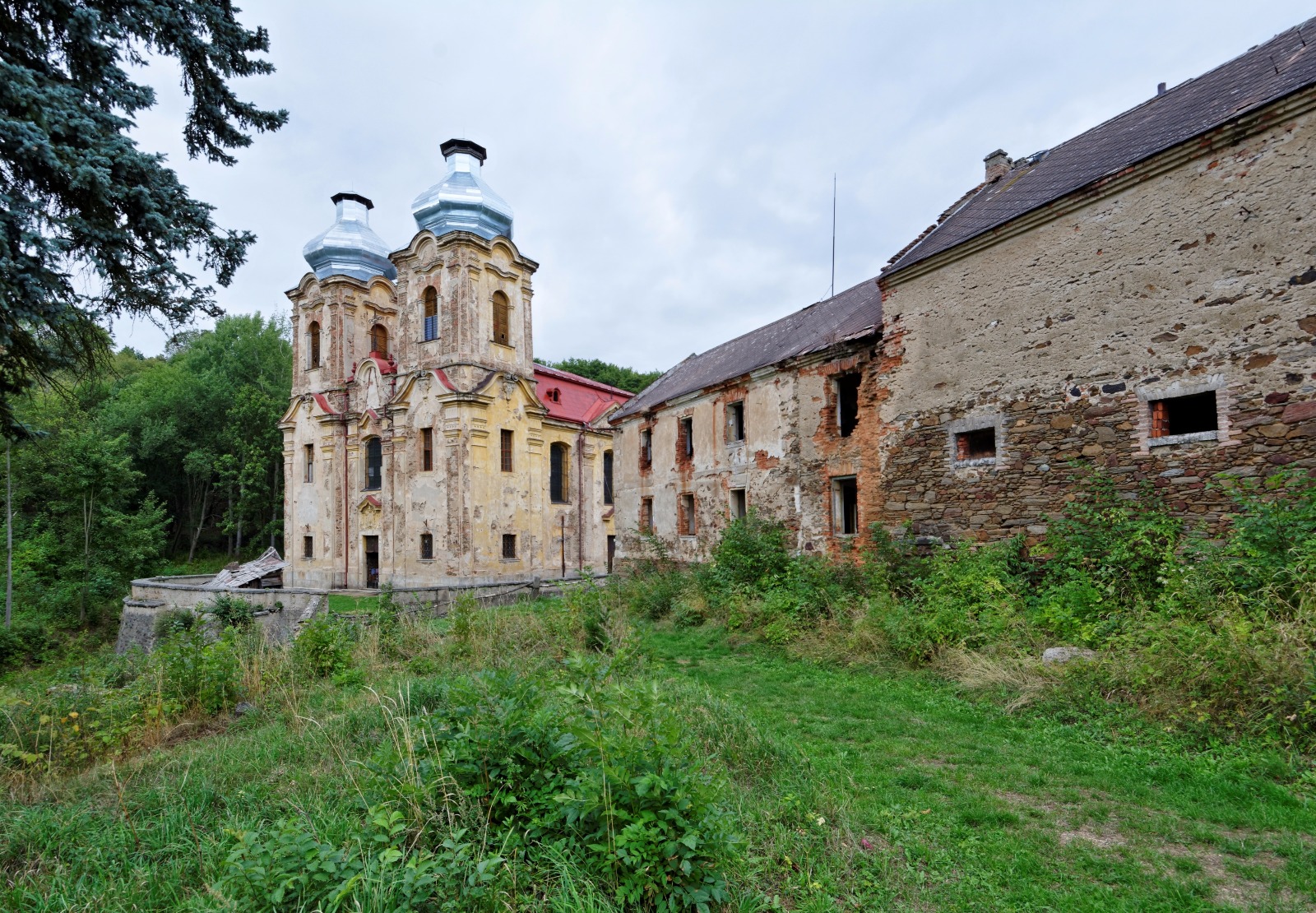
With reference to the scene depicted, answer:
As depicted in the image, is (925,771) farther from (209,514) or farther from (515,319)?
(209,514)

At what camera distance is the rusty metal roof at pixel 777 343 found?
49.3ft

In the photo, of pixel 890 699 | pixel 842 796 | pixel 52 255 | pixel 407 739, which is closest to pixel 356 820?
pixel 407 739

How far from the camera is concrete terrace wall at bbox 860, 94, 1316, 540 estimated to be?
765 centimetres

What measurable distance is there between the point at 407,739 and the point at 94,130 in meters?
5.82

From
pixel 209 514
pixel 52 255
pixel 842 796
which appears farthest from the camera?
pixel 209 514

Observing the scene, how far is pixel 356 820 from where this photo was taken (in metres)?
3.58

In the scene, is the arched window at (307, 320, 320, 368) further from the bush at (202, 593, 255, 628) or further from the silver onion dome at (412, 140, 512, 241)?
the bush at (202, 593, 255, 628)

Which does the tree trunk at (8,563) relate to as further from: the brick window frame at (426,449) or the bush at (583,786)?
the bush at (583,786)

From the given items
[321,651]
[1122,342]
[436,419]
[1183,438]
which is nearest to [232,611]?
[321,651]

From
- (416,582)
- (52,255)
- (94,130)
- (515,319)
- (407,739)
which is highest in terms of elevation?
(515,319)

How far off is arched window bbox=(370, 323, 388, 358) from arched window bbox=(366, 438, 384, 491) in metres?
4.46

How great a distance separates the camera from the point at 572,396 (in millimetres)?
30141

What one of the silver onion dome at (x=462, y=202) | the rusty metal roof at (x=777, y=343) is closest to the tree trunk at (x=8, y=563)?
the silver onion dome at (x=462, y=202)

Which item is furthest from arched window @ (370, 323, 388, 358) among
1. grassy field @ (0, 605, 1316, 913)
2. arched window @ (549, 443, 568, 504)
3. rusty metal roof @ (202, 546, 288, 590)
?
grassy field @ (0, 605, 1316, 913)
